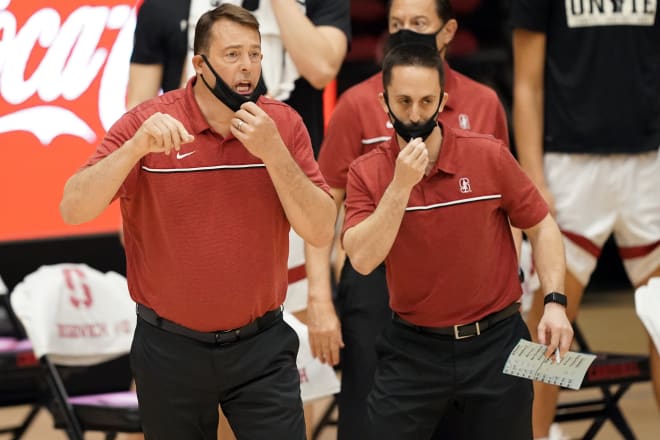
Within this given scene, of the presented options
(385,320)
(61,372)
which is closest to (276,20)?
(385,320)

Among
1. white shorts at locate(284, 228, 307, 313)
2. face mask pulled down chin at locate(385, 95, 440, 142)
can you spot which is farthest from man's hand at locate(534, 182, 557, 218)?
face mask pulled down chin at locate(385, 95, 440, 142)

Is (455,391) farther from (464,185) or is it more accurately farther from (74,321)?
(74,321)

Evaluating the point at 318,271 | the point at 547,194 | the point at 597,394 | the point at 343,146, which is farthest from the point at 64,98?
the point at 597,394

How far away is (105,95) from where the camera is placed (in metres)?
6.29

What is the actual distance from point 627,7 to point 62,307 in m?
2.72

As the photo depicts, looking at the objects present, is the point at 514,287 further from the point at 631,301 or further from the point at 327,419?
the point at 631,301

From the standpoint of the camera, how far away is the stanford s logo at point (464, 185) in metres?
3.95

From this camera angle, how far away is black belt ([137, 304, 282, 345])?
3.72 m

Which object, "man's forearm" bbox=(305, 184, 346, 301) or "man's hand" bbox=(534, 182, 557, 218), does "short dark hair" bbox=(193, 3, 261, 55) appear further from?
"man's hand" bbox=(534, 182, 557, 218)

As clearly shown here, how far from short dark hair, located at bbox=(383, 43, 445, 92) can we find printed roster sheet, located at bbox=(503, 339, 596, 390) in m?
0.87

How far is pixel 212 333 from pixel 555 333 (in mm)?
1039

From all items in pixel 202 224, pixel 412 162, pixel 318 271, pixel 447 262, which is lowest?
pixel 318 271

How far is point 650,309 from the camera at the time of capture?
4555 millimetres

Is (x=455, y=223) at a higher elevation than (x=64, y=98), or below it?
below
